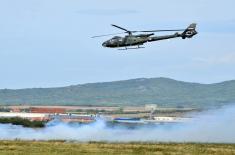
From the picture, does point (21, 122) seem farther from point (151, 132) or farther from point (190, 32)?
point (190, 32)

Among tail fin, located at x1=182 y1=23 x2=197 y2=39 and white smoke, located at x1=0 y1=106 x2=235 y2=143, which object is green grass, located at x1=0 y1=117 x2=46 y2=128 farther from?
tail fin, located at x1=182 y1=23 x2=197 y2=39

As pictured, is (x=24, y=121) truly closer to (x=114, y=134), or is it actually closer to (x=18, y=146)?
(x=114, y=134)

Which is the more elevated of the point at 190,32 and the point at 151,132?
the point at 190,32

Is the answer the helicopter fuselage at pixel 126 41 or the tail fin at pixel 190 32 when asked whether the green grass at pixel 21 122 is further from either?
the tail fin at pixel 190 32

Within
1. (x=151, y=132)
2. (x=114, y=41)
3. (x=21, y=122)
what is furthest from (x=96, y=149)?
(x=21, y=122)

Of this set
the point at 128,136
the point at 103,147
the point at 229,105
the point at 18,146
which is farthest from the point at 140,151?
the point at 229,105

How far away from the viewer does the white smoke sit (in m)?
85.1

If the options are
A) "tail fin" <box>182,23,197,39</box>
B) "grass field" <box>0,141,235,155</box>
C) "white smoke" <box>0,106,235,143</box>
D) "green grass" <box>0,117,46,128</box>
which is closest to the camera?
"grass field" <box>0,141,235,155</box>

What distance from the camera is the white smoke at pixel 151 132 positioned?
279 ft

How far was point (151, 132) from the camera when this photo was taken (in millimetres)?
92438

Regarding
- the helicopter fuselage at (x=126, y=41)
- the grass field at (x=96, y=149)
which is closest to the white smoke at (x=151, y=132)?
the helicopter fuselage at (x=126, y=41)

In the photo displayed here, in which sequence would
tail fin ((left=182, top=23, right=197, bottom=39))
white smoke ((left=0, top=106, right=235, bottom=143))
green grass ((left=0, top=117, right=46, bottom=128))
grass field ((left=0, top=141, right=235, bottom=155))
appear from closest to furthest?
grass field ((left=0, top=141, right=235, bottom=155))
tail fin ((left=182, top=23, right=197, bottom=39))
white smoke ((left=0, top=106, right=235, bottom=143))
green grass ((left=0, top=117, right=46, bottom=128))

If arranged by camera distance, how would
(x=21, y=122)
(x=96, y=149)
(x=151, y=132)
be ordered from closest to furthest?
(x=96, y=149) → (x=151, y=132) → (x=21, y=122)

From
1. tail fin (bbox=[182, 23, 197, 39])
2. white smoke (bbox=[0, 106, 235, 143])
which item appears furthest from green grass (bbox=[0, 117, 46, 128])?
tail fin (bbox=[182, 23, 197, 39])
